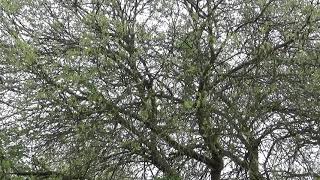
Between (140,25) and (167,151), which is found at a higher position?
(140,25)

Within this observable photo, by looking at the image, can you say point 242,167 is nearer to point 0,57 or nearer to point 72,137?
point 72,137

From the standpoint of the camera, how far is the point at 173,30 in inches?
254

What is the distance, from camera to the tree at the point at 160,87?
589 cm

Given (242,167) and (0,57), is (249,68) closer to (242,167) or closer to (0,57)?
(242,167)

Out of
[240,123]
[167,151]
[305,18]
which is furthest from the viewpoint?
[167,151]

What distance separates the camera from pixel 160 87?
253 inches

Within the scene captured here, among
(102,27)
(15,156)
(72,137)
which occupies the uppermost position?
(102,27)

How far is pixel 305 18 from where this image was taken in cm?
623

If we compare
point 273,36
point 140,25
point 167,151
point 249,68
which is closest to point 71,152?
point 167,151

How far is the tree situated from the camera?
5887mm

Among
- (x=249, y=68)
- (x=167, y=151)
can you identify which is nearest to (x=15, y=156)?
(x=167, y=151)

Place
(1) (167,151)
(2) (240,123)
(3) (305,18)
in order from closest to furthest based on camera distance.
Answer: (2) (240,123)
(3) (305,18)
(1) (167,151)

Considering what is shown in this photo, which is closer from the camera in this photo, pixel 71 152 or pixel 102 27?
pixel 102 27

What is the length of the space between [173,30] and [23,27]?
1.95 metres
